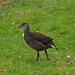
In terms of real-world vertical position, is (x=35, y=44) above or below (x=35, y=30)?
above

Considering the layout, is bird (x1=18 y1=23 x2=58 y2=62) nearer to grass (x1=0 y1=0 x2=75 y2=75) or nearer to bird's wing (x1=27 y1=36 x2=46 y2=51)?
bird's wing (x1=27 y1=36 x2=46 y2=51)

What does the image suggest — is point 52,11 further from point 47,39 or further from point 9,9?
point 47,39

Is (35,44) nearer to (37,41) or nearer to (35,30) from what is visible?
(37,41)

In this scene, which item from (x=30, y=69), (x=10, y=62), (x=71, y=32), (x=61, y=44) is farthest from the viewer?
(x=71, y=32)

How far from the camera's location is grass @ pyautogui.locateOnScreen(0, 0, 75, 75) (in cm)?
621

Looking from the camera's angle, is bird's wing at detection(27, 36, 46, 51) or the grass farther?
bird's wing at detection(27, 36, 46, 51)

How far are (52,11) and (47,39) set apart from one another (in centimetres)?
522

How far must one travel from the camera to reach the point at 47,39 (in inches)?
282

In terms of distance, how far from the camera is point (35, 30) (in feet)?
34.1

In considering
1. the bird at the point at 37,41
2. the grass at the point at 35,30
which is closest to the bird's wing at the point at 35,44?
the bird at the point at 37,41

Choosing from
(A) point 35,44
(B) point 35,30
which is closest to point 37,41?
(A) point 35,44

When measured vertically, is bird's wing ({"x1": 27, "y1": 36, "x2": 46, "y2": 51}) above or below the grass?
above

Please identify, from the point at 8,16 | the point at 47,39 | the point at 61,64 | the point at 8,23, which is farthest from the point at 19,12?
the point at 61,64

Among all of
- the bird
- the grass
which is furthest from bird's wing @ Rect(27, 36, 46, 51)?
the grass
